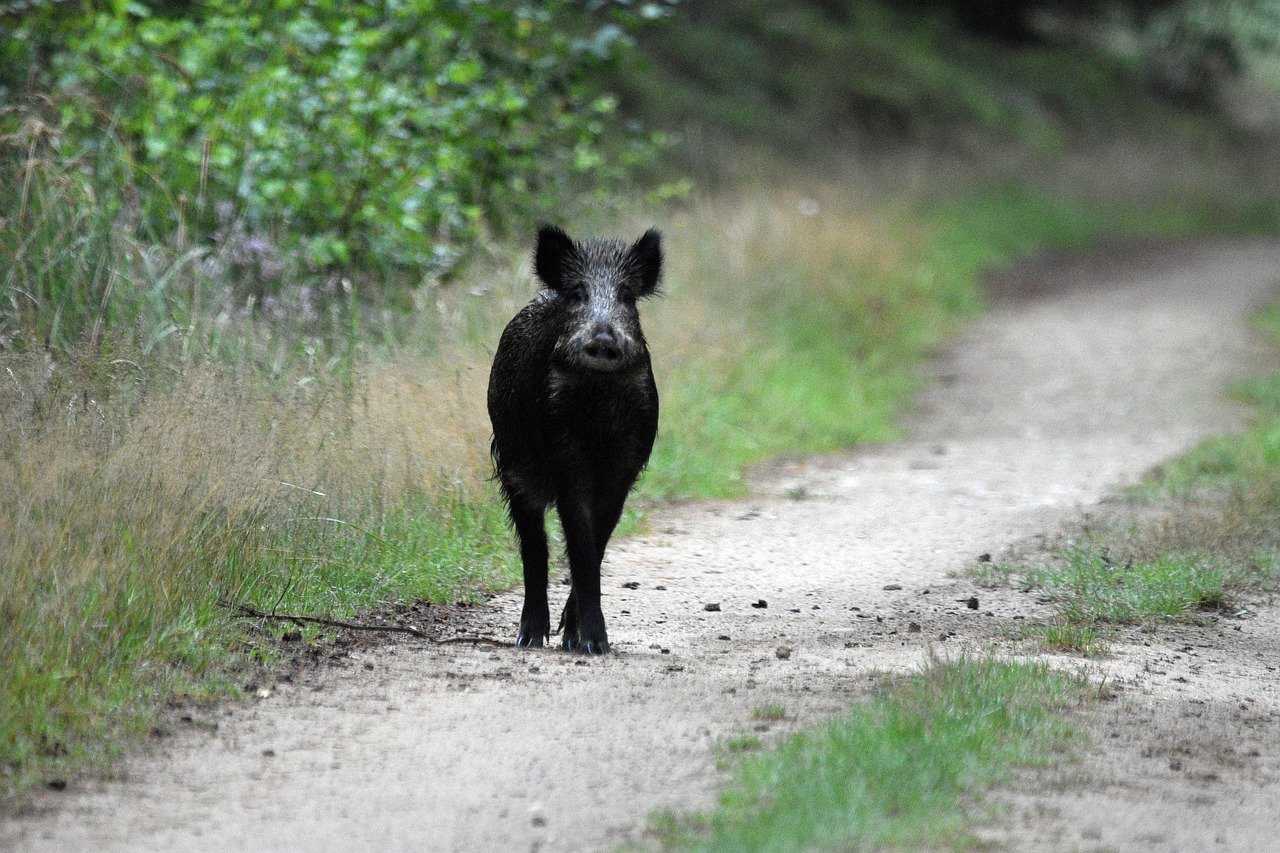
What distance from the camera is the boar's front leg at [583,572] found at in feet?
19.2

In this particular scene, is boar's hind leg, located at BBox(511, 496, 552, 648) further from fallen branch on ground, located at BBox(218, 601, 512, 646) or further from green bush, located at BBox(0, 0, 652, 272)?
green bush, located at BBox(0, 0, 652, 272)

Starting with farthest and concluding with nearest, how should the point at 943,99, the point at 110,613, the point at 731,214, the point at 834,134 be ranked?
the point at 943,99, the point at 834,134, the point at 731,214, the point at 110,613

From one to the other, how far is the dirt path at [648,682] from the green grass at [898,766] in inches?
7.4

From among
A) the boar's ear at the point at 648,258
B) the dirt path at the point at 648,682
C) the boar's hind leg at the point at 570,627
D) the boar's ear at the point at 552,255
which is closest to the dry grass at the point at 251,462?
the dirt path at the point at 648,682

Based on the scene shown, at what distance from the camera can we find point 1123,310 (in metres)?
18.5

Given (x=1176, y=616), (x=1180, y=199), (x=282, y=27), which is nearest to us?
(x=1176, y=616)

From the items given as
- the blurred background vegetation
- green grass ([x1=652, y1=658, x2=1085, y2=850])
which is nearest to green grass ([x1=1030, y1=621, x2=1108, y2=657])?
green grass ([x1=652, y1=658, x2=1085, y2=850])

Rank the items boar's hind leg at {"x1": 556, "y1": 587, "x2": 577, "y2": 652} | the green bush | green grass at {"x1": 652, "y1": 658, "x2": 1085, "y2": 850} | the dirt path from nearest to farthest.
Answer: green grass at {"x1": 652, "y1": 658, "x2": 1085, "y2": 850}
the dirt path
boar's hind leg at {"x1": 556, "y1": 587, "x2": 577, "y2": 652}
the green bush

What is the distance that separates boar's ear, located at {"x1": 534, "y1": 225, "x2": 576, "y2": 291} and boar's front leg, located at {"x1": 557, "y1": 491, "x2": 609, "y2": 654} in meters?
0.80

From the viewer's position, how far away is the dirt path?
414 cm

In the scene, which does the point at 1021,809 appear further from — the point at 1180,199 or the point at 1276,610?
the point at 1180,199

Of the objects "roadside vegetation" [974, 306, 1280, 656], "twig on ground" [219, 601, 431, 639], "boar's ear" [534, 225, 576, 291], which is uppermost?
"boar's ear" [534, 225, 576, 291]

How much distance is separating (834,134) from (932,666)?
17.4 metres

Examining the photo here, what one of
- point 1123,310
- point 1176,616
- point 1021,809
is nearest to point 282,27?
point 1176,616
